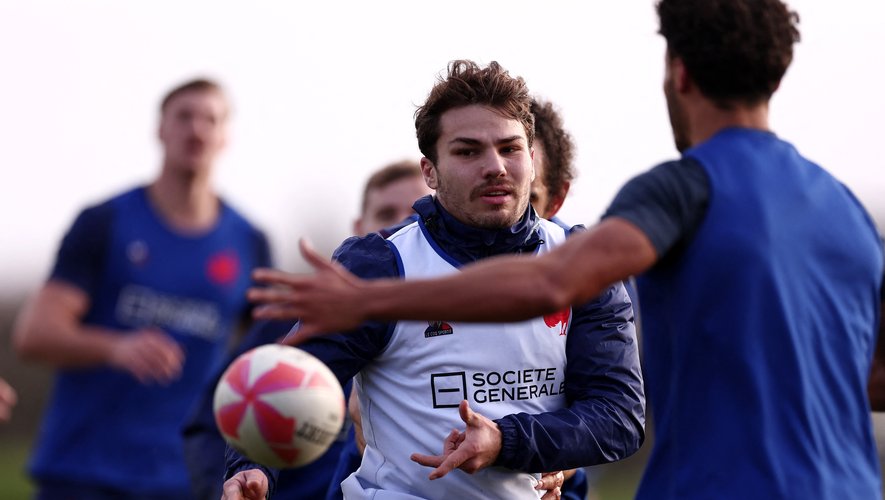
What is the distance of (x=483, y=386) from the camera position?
18.8 ft

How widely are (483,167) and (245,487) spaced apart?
162 cm

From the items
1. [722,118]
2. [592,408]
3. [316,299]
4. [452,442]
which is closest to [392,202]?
[592,408]

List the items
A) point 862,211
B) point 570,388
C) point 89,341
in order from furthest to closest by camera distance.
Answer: point 89,341 < point 570,388 < point 862,211

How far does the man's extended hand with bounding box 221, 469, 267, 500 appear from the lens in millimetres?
5598

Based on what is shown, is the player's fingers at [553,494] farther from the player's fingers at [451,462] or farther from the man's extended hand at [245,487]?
the man's extended hand at [245,487]

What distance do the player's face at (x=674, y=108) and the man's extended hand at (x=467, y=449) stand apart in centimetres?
128

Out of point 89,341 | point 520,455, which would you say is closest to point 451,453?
point 520,455

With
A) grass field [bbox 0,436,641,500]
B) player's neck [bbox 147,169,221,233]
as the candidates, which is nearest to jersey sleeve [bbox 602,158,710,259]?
player's neck [bbox 147,169,221,233]

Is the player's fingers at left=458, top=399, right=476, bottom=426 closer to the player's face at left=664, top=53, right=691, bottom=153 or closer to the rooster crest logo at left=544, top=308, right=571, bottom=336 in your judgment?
the rooster crest logo at left=544, top=308, right=571, bottom=336

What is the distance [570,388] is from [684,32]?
1.83 meters

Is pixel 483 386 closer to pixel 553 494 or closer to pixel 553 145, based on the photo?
pixel 553 494

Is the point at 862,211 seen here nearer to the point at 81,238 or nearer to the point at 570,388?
the point at 570,388

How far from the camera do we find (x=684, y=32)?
4.66 metres

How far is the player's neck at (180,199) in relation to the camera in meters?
10.3
